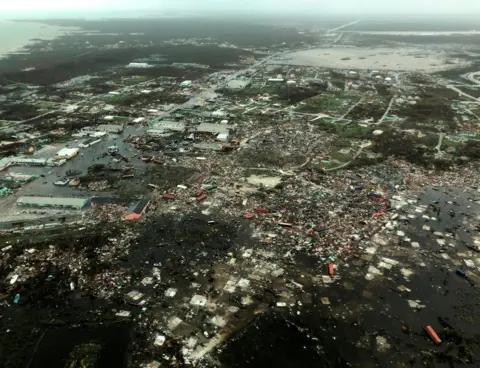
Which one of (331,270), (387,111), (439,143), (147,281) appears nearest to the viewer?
(147,281)

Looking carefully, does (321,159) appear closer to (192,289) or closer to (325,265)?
(325,265)

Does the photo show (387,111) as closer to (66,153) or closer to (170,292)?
(66,153)

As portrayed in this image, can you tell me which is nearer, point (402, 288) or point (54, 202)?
point (402, 288)

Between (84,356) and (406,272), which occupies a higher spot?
(406,272)

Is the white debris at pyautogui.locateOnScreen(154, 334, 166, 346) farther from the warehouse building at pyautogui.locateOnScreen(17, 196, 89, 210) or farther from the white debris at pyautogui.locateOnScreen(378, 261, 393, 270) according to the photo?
the warehouse building at pyautogui.locateOnScreen(17, 196, 89, 210)

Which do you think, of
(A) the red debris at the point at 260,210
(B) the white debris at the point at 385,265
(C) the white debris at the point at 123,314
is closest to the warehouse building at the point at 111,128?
(A) the red debris at the point at 260,210

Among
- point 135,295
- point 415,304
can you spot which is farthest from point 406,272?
point 135,295

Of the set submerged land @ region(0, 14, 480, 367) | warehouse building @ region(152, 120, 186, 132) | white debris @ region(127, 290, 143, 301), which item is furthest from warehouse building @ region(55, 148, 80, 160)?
white debris @ region(127, 290, 143, 301)

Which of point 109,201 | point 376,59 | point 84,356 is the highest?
point 376,59
